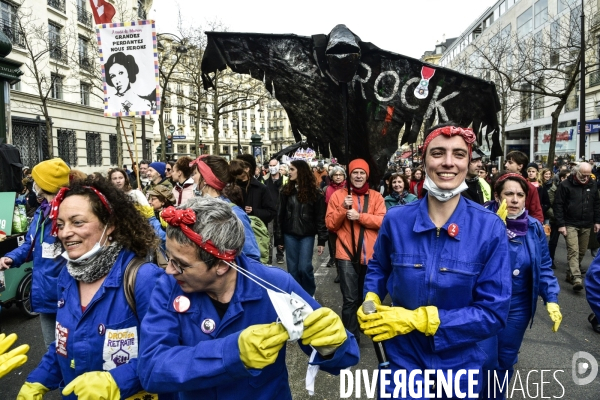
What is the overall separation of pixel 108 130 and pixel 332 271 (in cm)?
2658

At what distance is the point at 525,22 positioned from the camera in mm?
37188

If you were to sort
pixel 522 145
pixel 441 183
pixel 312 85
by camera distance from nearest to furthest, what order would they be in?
1. pixel 441 183
2. pixel 312 85
3. pixel 522 145

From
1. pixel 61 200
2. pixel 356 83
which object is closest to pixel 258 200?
pixel 356 83

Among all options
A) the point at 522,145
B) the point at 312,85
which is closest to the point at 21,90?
the point at 312,85

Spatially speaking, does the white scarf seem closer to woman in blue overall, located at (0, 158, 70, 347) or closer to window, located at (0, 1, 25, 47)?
woman in blue overall, located at (0, 158, 70, 347)

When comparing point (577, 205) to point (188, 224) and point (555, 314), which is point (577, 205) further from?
point (188, 224)

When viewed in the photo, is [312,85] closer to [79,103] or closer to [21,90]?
[21,90]

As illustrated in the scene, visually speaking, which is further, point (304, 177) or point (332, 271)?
point (332, 271)

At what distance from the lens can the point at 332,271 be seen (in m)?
8.09

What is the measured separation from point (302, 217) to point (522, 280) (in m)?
3.13

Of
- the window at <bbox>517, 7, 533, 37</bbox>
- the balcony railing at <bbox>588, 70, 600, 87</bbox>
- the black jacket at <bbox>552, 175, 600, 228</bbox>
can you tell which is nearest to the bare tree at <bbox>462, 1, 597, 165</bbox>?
the window at <bbox>517, 7, 533, 37</bbox>

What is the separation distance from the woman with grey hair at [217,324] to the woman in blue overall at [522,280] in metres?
1.75

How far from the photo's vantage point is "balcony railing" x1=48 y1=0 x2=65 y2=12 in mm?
24656

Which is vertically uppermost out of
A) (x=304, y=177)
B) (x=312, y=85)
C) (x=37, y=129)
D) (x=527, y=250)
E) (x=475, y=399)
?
(x=37, y=129)
